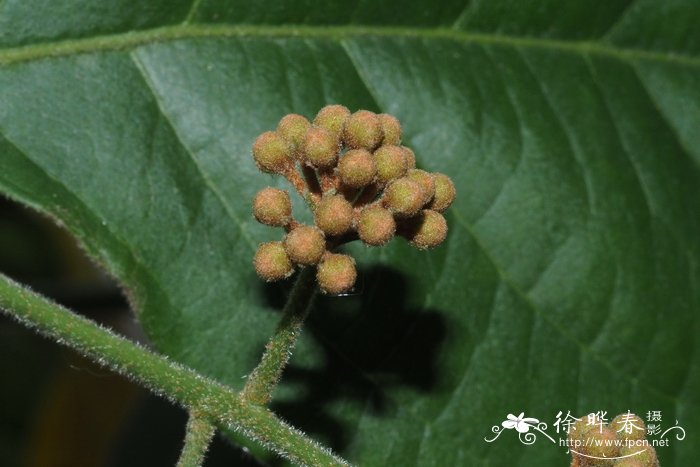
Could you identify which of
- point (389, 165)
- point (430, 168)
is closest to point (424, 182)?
point (389, 165)

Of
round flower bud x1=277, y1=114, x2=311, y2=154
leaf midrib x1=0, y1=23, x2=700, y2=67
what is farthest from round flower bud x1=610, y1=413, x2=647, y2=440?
leaf midrib x1=0, y1=23, x2=700, y2=67

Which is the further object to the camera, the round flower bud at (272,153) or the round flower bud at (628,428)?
the round flower bud at (628,428)

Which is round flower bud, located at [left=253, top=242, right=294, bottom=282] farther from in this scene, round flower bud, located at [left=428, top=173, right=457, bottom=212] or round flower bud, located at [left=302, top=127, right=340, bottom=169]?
round flower bud, located at [left=428, top=173, right=457, bottom=212]

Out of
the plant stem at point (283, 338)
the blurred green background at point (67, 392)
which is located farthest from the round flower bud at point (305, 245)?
the blurred green background at point (67, 392)

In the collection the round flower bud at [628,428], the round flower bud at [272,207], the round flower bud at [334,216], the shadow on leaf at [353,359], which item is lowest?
the shadow on leaf at [353,359]

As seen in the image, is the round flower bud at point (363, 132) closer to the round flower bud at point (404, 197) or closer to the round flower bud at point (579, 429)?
the round flower bud at point (404, 197)

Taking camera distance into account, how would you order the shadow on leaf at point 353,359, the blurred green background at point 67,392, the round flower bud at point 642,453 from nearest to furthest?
the round flower bud at point 642,453 < the shadow on leaf at point 353,359 < the blurred green background at point 67,392

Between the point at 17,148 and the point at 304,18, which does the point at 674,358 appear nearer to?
the point at 304,18
